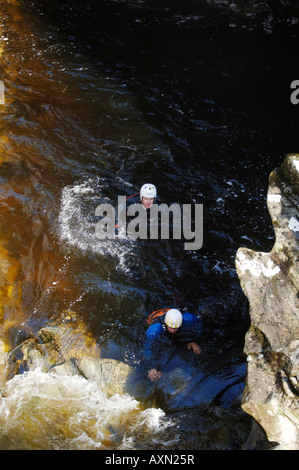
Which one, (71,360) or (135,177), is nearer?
(71,360)

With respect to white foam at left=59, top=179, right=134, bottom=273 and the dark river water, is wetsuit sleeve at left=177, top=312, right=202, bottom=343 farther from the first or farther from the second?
white foam at left=59, top=179, right=134, bottom=273

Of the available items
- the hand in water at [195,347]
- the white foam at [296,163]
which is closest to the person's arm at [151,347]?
the hand in water at [195,347]

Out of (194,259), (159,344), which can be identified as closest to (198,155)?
(194,259)

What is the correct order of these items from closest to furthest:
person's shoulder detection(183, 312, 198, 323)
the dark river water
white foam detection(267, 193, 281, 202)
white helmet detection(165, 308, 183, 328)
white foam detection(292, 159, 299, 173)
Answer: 1. white foam detection(292, 159, 299, 173)
2. white foam detection(267, 193, 281, 202)
3. the dark river water
4. white helmet detection(165, 308, 183, 328)
5. person's shoulder detection(183, 312, 198, 323)

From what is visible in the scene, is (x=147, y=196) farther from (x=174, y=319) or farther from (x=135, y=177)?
(x=174, y=319)

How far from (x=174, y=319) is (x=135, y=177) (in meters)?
4.28

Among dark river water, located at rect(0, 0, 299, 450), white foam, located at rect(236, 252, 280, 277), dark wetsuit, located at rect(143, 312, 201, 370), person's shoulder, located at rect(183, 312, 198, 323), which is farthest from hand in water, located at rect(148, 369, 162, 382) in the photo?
white foam, located at rect(236, 252, 280, 277)

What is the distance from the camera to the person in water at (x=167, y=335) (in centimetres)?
631

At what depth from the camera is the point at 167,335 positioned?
6555 mm

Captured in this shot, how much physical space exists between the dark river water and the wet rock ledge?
95 cm

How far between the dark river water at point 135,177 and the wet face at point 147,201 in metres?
0.62

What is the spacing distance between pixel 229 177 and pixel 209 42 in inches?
280

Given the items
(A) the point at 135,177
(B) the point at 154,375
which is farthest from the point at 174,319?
(A) the point at 135,177

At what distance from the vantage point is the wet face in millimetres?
8461
